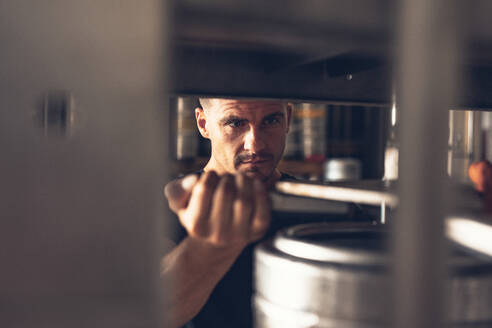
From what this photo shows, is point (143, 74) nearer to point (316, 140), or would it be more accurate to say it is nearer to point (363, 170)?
point (316, 140)

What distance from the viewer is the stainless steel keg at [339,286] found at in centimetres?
48

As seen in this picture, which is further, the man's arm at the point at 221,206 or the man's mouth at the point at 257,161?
the man's mouth at the point at 257,161

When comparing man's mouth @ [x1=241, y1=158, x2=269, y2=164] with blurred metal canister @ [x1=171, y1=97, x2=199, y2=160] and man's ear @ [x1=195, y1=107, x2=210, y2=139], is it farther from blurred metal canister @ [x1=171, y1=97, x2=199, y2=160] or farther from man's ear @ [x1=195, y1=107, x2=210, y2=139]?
blurred metal canister @ [x1=171, y1=97, x2=199, y2=160]

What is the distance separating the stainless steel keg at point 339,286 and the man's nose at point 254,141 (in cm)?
74

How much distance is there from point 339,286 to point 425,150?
0.63 feet

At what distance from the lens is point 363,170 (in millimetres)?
4293

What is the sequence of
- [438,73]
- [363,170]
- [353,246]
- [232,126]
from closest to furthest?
[438,73]
[353,246]
[232,126]
[363,170]

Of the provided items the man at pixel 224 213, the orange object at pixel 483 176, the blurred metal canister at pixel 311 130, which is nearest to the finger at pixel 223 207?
the man at pixel 224 213

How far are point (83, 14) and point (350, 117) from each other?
13.8 ft

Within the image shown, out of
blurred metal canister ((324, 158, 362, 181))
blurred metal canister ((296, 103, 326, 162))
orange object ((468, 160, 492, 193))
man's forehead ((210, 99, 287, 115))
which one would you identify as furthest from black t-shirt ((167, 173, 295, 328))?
blurred metal canister ((324, 158, 362, 181))

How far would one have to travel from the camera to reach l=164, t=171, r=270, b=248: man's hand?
0.50 metres

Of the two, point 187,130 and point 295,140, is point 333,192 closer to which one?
point 187,130

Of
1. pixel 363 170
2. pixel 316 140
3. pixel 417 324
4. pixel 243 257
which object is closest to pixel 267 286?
pixel 417 324

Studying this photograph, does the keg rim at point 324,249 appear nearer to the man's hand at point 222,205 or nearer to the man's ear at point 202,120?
the man's hand at point 222,205
